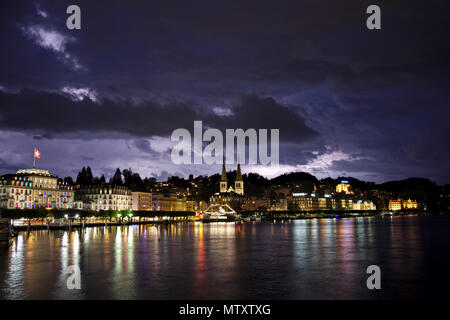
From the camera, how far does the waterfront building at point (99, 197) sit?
16525cm

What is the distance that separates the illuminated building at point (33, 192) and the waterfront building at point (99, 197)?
7.08 m

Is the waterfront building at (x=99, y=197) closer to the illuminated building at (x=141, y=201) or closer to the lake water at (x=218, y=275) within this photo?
the illuminated building at (x=141, y=201)

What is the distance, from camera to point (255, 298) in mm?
22891

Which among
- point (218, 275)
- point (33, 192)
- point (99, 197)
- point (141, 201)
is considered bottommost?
point (218, 275)

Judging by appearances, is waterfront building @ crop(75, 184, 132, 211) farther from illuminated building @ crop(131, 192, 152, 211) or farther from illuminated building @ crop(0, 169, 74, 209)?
illuminated building @ crop(131, 192, 152, 211)

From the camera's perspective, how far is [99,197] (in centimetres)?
16625

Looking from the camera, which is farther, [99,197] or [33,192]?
[99,197]

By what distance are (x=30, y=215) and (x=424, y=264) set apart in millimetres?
91478

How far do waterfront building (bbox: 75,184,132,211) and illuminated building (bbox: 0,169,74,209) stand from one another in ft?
23.2

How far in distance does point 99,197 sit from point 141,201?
28383mm

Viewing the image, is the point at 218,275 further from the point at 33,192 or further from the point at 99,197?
the point at 99,197

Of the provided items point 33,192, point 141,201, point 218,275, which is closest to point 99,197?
point 141,201
